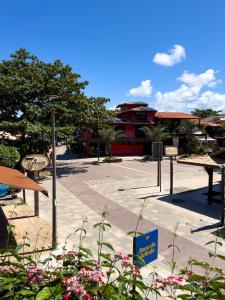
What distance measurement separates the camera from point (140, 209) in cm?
1584

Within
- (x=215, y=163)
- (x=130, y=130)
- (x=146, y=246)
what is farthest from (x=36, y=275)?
(x=130, y=130)

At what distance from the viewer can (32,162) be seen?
1317cm

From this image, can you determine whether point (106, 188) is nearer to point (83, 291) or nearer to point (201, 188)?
point (201, 188)

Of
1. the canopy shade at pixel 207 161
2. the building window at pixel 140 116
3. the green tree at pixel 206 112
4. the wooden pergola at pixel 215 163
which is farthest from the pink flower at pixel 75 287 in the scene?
the green tree at pixel 206 112

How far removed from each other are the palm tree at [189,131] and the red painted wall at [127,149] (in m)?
7.21

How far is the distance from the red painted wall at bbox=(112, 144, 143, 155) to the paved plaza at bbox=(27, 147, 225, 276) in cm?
1765

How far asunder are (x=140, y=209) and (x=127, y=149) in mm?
29589

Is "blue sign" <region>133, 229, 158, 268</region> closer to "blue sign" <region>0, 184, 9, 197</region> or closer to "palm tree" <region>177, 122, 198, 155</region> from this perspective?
"blue sign" <region>0, 184, 9, 197</region>

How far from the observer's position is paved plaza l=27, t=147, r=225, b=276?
1123cm

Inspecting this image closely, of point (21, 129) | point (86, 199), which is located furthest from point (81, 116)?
point (86, 199)

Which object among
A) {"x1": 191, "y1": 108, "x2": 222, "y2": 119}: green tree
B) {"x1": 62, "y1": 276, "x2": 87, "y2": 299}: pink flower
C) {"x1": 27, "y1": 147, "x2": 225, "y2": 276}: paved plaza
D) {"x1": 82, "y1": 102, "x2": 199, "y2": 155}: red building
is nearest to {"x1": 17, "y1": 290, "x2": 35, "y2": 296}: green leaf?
{"x1": 62, "y1": 276, "x2": 87, "y2": 299}: pink flower

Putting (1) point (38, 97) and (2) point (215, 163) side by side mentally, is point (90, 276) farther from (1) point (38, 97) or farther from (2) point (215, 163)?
(1) point (38, 97)

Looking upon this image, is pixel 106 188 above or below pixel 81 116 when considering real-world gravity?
below

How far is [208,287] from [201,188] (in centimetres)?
1866
